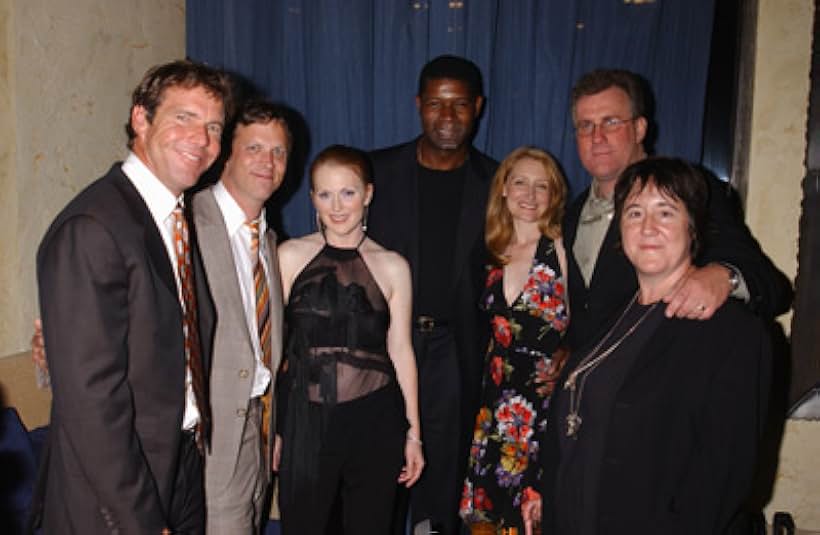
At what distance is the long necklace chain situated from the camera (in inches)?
59.6

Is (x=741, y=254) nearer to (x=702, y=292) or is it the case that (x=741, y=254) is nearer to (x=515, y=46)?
(x=702, y=292)

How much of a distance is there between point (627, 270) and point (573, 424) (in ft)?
1.92

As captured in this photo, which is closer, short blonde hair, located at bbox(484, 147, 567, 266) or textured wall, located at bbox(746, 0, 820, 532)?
short blonde hair, located at bbox(484, 147, 567, 266)

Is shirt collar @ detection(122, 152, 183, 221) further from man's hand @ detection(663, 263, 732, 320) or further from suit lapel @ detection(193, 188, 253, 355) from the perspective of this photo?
man's hand @ detection(663, 263, 732, 320)

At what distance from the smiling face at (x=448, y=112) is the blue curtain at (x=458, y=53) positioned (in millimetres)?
443

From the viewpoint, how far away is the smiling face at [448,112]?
250 cm

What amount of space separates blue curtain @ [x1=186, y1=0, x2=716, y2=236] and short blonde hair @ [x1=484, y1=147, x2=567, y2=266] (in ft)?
1.86

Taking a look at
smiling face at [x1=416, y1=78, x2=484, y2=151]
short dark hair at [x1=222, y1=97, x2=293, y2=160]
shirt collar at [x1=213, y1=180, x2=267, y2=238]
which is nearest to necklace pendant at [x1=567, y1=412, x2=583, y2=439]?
shirt collar at [x1=213, y1=180, x2=267, y2=238]

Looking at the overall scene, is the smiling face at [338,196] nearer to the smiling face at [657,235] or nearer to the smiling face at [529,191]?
the smiling face at [529,191]

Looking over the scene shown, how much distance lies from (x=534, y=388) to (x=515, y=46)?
1604 mm

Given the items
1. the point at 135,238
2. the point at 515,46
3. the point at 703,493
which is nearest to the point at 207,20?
the point at 515,46

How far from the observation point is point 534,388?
223 cm

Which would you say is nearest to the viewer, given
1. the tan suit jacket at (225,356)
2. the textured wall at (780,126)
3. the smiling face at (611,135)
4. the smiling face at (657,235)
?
the smiling face at (657,235)

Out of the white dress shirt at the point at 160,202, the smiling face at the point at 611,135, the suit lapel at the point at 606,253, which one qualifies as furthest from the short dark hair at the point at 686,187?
the white dress shirt at the point at 160,202
